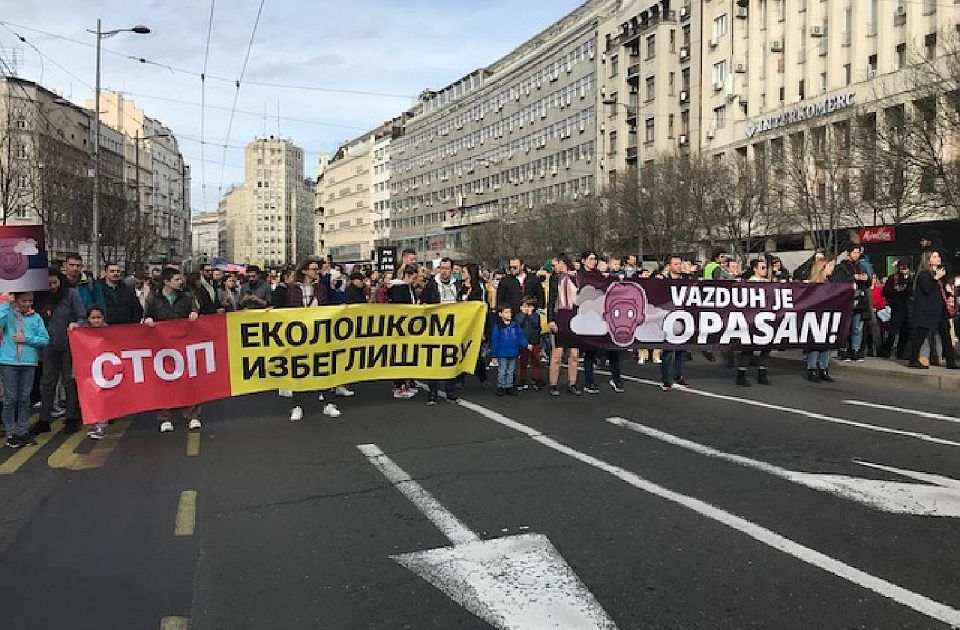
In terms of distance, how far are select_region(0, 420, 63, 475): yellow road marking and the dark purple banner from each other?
22.2 ft

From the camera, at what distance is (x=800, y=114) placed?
153 ft

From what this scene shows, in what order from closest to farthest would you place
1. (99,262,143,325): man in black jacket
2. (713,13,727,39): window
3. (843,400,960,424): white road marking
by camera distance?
(843,400,960,424): white road marking
(99,262,143,325): man in black jacket
(713,13,727,39): window

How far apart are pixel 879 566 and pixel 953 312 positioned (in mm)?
12419

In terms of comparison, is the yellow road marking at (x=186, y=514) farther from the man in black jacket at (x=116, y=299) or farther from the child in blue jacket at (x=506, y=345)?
the child in blue jacket at (x=506, y=345)

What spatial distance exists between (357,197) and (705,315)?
131112mm

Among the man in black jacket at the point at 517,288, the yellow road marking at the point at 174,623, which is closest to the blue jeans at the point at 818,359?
the man in black jacket at the point at 517,288

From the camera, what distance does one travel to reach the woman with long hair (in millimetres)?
14078

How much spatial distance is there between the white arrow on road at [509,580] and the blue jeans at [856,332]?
1113cm

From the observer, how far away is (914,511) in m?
6.10

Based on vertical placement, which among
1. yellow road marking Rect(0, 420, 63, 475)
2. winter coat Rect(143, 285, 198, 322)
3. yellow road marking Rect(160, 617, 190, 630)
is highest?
winter coat Rect(143, 285, 198, 322)

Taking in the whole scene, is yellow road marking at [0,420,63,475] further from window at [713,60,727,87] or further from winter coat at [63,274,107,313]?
window at [713,60,727,87]

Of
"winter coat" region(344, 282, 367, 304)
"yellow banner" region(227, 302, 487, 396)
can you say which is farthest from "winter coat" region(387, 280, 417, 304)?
"winter coat" region(344, 282, 367, 304)

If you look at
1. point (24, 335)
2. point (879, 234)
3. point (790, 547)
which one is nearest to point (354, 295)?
point (24, 335)

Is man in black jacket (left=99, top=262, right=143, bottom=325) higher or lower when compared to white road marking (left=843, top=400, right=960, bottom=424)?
higher
